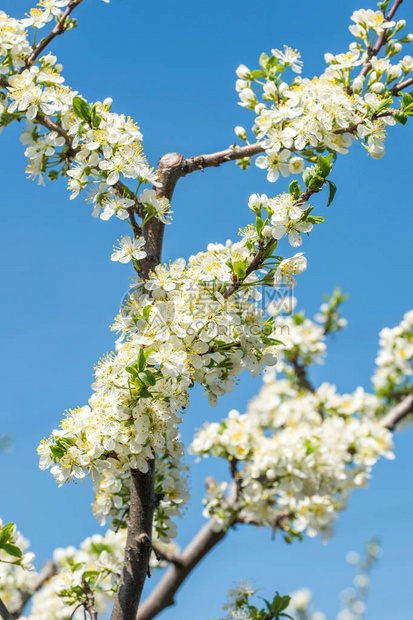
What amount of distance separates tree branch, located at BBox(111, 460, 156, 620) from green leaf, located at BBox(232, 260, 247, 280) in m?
0.97

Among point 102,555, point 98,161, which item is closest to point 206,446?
point 102,555

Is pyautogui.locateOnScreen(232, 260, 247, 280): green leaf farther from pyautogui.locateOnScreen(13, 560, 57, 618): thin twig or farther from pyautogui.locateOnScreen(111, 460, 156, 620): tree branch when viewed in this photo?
pyautogui.locateOnScreen(13, 560, 57, 618): thin twig

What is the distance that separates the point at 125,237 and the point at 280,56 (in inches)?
58.2

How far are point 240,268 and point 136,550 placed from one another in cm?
138

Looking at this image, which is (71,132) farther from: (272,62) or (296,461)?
(296,461)

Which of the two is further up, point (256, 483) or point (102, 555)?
point (256, 483)

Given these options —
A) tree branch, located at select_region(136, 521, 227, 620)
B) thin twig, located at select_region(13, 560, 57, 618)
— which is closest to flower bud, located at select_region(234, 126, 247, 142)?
tree branch, located at select_region(136, 521, 227, 620)

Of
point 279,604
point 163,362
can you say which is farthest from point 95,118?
point 279,604

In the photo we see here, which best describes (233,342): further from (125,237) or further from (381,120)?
(381,120)

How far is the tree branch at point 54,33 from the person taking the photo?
10.6 ft

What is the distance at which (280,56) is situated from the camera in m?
3.24

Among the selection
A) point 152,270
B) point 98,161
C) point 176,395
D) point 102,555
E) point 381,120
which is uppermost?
point 381,120

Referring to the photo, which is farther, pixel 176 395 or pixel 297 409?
pixel 297 409

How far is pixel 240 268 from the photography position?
95.3 inches
